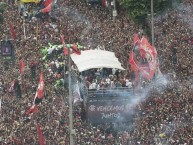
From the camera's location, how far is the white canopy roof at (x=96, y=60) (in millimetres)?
38000

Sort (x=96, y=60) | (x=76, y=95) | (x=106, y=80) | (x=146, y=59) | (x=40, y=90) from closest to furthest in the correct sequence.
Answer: (x=40, y=90)
(x=146, y=59)
(x=76, y=95)
(x=106, y=80)
(x=96, y=60)

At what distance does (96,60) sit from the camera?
38.6m

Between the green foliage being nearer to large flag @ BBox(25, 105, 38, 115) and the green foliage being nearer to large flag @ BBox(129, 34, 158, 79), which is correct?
large flag @ BBox(129, 34, 158, 79)

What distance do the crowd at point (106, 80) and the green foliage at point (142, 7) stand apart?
62 centimetres

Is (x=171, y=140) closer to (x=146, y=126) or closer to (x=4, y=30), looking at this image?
(x=146, y=126)

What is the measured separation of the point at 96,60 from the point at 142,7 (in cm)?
1286

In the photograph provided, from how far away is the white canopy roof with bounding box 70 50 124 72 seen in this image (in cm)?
3800

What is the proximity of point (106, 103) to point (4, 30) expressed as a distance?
13.9 metres

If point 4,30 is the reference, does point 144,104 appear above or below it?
below

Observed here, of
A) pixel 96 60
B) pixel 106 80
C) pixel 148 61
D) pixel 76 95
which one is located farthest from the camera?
pixel 96 60

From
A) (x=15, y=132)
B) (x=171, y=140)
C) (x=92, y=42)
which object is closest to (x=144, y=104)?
(x=171, y=140)

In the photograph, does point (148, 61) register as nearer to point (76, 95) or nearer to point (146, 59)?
point (146, 59)

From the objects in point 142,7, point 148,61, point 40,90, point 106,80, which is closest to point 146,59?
point 148,61

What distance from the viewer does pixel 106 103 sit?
36.2 m
